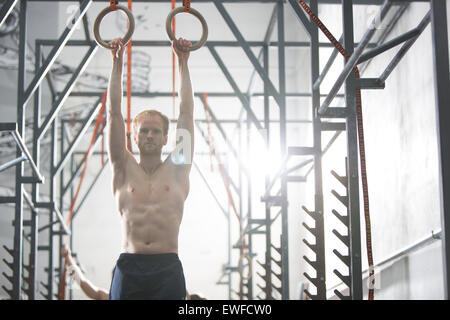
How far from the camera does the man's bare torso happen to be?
2471 millimetres

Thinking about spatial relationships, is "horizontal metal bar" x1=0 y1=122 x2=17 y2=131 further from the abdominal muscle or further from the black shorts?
the black shorts

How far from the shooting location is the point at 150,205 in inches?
99.0

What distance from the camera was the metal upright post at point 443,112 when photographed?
179 centimetres

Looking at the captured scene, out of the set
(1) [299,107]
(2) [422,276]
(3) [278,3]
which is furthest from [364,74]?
(1) [299,107]

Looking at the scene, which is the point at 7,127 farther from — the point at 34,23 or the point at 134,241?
the point at 34,23

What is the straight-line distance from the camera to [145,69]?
9.41m

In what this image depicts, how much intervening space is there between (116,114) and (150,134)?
0.17m

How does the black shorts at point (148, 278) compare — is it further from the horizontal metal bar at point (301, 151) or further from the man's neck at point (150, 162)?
the horizontal metal bar at point (301, 151)

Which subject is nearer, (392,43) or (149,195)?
(392,43)

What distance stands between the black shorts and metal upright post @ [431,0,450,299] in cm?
97

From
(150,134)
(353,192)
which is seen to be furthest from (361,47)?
(150,134)

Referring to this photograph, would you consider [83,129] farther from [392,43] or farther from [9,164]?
[392,43]

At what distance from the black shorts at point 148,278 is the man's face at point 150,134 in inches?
17.1

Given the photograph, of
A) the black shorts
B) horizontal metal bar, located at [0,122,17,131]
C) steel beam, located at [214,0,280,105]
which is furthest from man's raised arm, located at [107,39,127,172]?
steel beam, located at [214,0,280,105]
